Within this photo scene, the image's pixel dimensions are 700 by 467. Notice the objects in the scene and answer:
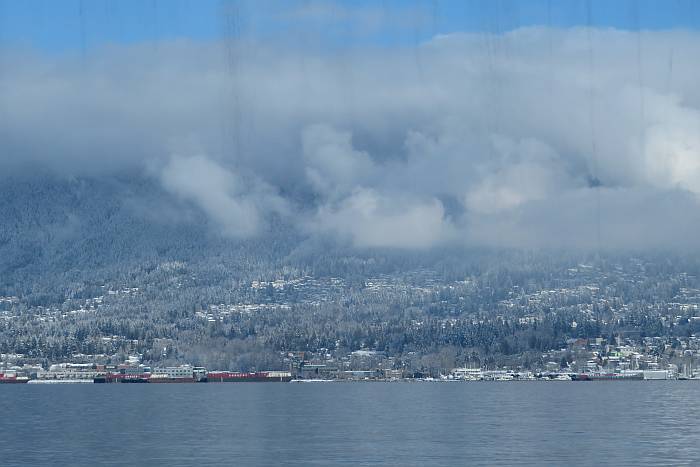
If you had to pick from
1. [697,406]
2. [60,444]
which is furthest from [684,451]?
[697,406]

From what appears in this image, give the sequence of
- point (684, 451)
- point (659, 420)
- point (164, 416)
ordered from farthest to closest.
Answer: point (164, 416), point (659, 420), point (684, 451)

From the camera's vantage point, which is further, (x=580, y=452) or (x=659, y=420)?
(x=659, y=420)

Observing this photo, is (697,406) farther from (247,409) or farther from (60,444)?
(60,444)

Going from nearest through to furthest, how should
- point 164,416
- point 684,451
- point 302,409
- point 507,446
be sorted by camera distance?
point 684,451, point 507,446, point 164,416, point 302,409

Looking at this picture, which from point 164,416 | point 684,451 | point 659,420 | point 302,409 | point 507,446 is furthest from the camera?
point 302,409

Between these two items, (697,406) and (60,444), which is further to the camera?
(697,406)

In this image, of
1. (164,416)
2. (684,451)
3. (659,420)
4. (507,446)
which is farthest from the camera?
(164,416)

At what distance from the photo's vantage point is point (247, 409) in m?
182

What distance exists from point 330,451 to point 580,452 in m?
23.2

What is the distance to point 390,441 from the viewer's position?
122 meters

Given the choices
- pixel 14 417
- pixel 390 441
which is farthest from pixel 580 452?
pixel 14 417

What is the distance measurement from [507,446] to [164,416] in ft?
212

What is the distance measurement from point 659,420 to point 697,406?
125 ft

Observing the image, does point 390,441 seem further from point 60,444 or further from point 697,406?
point 697,406
